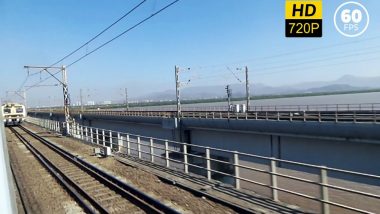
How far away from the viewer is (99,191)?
1245 cm

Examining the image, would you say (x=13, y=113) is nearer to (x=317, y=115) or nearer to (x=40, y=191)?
(x=317, y=115)

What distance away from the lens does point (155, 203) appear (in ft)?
32.7

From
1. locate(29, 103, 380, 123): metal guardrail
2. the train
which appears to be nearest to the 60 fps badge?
locate(29, 103, 380, 123): metal guardrail

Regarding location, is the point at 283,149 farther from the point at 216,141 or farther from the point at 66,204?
the point at 66,204

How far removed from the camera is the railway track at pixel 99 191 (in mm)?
10039

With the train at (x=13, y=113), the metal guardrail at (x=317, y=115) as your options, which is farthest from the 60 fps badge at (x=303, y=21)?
the train at (x=13, y=113)

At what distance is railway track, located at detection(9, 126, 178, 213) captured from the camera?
10.0 metres

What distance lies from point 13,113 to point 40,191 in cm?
4987

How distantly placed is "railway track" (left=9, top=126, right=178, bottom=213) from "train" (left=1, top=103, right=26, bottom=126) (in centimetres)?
4313

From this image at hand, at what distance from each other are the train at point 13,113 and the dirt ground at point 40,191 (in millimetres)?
40701

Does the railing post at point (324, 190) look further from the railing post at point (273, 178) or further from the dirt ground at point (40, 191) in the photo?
the dirt ground at point (40, 191)

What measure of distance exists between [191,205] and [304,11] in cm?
1405

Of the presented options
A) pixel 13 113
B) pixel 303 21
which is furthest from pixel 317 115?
pixel 13 113

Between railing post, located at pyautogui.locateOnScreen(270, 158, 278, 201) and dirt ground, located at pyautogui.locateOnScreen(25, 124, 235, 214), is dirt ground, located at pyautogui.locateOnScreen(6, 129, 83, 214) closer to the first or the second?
dirt ground, located at pyautogui.locateOnScreen(25, 124, 235, 214)
